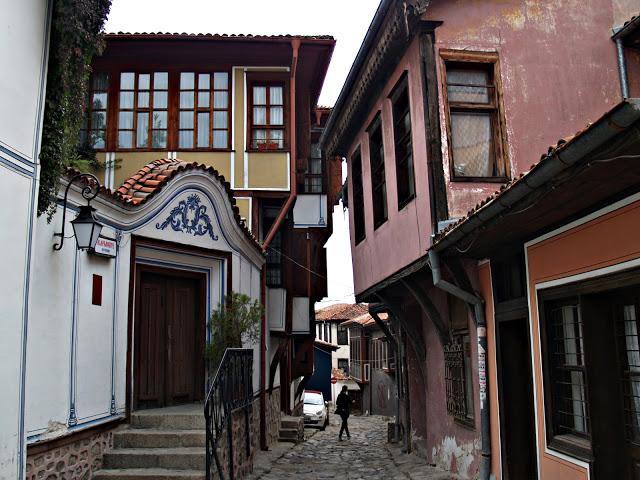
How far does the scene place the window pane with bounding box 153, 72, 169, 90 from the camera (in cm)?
1392

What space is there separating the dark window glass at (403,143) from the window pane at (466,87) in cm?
81

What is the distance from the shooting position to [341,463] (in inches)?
491

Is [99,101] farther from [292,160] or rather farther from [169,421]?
[169,421]

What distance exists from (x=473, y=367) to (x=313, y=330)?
361 inches

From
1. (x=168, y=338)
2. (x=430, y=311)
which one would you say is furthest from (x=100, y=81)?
(x=430, y=311)

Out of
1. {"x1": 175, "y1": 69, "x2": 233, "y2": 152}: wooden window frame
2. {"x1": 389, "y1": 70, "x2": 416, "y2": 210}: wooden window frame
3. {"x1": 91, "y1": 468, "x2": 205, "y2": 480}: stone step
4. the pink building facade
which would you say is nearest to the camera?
{"x1": 91, "y1": 468, "x2": 205, "y2": 480}: stone step

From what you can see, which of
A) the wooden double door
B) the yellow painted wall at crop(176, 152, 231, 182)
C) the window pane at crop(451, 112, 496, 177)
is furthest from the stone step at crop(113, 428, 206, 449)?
the yellow painted wall at crop(176, 152, 231, 182)

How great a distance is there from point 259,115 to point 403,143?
468 cm

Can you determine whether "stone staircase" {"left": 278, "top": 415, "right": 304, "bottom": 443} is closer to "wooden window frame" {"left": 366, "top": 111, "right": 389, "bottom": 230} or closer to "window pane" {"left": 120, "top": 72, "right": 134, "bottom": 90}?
"wooden window frame" {"left": 366, "top": 111, "right": 389, "bottom": 230}

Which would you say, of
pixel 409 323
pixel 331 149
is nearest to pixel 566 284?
pixel 409 323

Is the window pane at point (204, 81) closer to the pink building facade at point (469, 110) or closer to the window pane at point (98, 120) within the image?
the window pane at point (98, 120)

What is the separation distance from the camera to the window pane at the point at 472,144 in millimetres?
8680

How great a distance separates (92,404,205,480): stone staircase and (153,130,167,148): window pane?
6615mm

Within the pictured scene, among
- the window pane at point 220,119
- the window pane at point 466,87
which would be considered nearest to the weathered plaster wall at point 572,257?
the window pane at point 466,87
